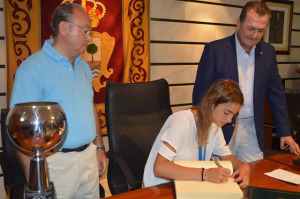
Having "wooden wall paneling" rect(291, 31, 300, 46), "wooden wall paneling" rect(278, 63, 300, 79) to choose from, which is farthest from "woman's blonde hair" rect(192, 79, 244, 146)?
"wooden wall paneling" rect(291, 31, 300, 46)

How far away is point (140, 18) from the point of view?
3.24m

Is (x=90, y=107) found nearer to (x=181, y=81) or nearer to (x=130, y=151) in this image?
(x=130, y=151)

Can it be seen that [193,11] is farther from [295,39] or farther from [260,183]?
[260,183]

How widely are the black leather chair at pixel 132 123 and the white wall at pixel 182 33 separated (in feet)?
4.16

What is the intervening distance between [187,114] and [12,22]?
1.65 metres

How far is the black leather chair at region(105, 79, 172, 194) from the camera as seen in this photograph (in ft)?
6.61

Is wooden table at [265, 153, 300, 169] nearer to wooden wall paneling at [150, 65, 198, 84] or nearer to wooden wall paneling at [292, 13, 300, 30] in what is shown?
wooden wall paneling at [150, 65, 198, 84]

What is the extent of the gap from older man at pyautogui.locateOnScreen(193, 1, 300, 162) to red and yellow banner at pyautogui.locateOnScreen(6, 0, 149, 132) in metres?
1.18


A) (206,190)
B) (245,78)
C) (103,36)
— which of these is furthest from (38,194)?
(103,36)

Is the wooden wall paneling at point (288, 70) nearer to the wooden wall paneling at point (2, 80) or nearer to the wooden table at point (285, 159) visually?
the wooden table at point (285, 159)

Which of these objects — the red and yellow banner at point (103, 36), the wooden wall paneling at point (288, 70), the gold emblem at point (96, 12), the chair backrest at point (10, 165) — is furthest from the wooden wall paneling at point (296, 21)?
the chair backrest at point (10, 165)

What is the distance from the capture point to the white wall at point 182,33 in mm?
3443

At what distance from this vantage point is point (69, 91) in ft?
5.42

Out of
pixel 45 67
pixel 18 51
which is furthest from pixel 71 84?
pixel 18 51
